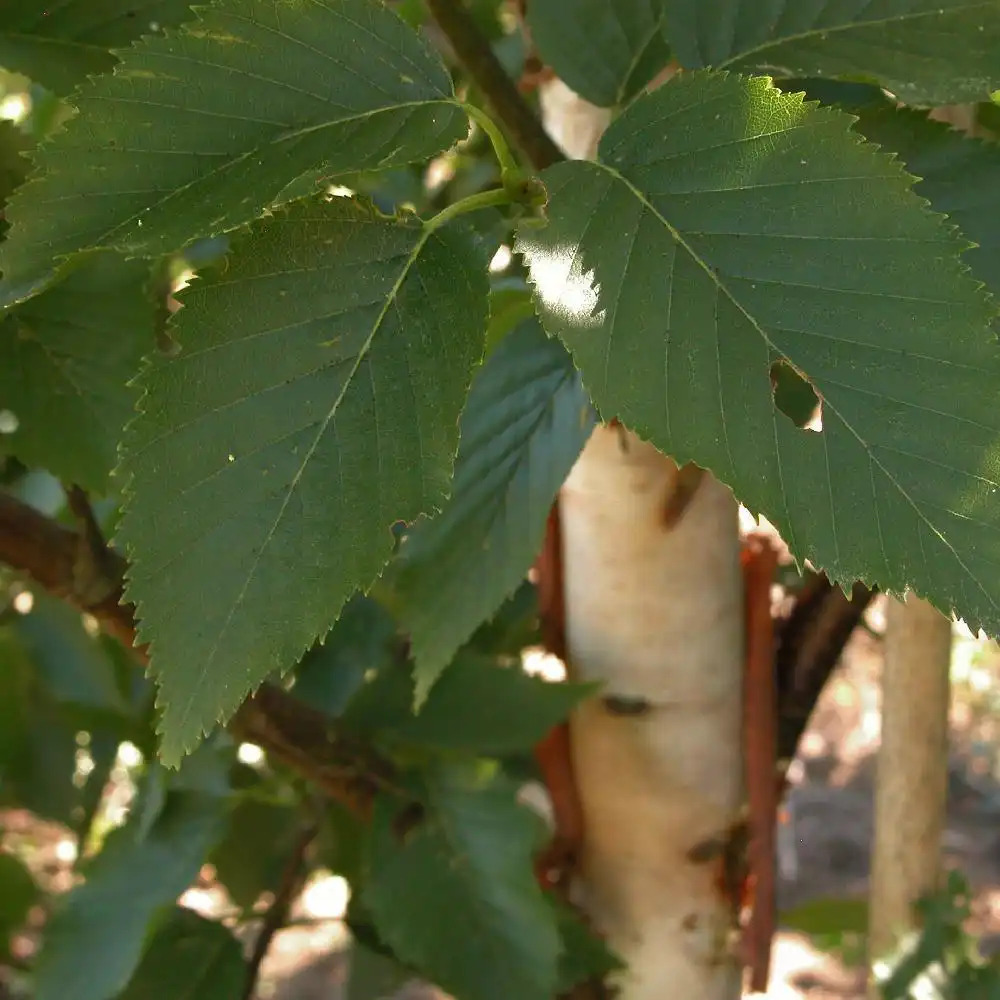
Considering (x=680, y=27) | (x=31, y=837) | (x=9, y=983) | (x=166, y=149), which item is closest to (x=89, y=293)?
(x=166, y=149)

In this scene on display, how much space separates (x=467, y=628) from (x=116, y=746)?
0.44 m

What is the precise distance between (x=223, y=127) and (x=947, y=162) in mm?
253

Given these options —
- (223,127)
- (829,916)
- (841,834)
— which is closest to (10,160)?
(223,127)

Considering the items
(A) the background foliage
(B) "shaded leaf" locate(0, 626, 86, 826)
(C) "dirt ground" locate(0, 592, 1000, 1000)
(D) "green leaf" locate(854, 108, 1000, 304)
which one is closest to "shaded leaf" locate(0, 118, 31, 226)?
(A) the background foliage

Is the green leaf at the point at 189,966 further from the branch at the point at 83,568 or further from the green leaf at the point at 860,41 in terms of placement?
the green leaf at the point at 860,41

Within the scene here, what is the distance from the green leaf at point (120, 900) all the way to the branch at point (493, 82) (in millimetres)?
401

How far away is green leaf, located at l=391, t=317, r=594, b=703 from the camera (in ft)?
1.58

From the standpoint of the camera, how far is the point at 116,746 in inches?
32.1

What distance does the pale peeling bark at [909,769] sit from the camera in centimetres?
65

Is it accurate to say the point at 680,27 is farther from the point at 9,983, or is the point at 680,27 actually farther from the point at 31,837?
the point at 31,837

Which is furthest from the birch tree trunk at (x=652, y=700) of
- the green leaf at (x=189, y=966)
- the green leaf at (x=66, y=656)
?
Result: the green leaf at (x=66, y=656)

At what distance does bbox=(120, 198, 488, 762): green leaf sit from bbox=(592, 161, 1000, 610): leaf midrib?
5 cm

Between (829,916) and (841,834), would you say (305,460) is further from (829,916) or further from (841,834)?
(841,834)

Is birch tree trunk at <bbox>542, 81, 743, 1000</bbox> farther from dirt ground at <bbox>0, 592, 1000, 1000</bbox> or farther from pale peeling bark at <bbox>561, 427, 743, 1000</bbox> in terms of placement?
dirt ground at <bbox>0, 592, 1000, 1000</bbox>
